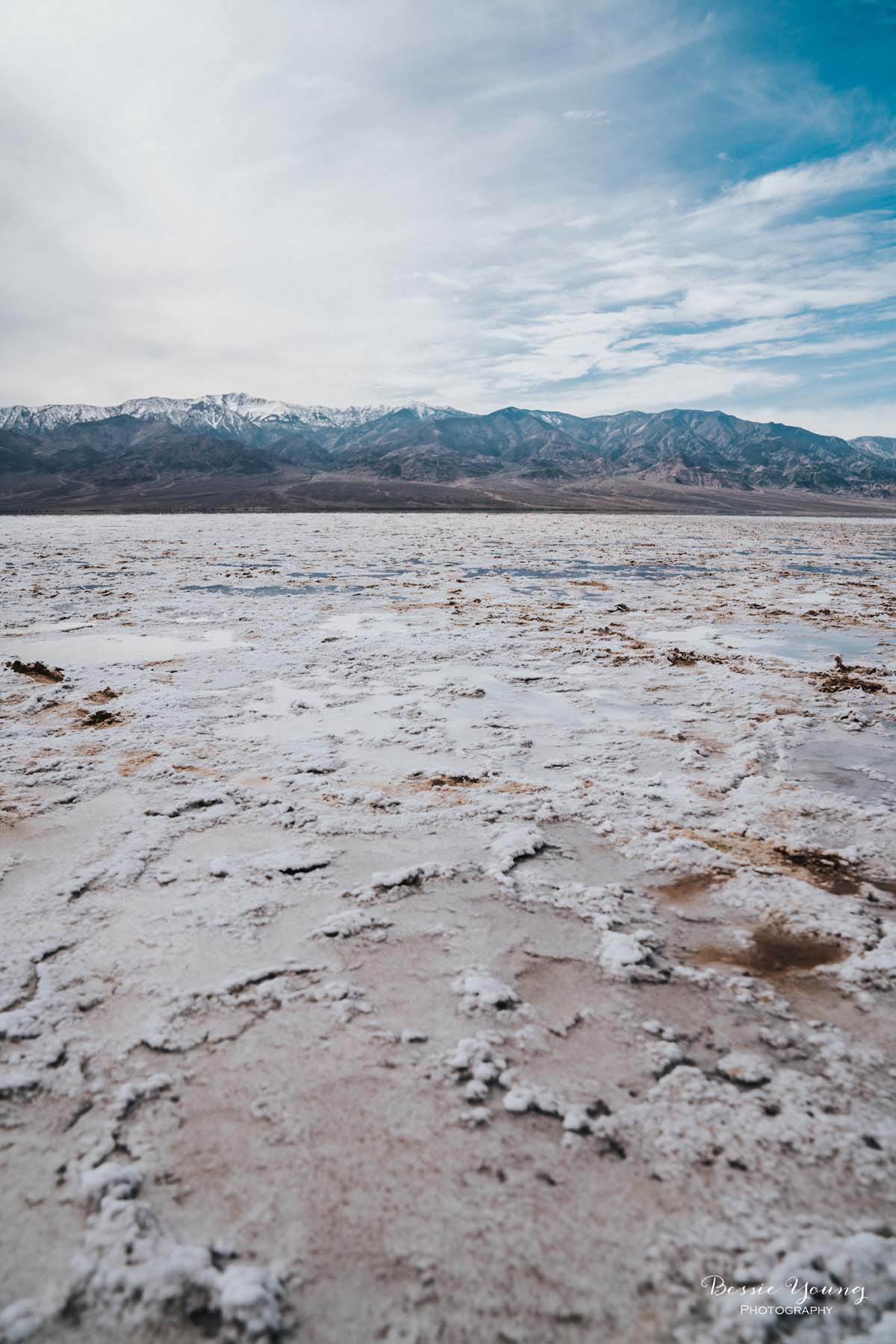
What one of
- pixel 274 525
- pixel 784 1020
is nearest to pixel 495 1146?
pixel 784 1020

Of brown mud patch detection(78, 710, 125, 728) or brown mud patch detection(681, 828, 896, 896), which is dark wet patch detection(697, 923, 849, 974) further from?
brown mud patch detection(78, 710, 125, 728)

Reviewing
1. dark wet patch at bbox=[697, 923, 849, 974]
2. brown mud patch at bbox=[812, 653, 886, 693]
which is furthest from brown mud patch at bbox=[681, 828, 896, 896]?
brown mud patch at bbox=[812, 653, 886, 693]

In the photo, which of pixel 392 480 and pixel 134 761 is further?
pixel 392 480

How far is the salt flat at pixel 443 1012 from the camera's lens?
1313 millimetres

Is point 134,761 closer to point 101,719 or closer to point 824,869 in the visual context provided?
point 101,719

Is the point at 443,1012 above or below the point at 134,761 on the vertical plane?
below

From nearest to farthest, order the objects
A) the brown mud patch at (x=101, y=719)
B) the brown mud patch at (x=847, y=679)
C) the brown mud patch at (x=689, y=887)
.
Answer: the brown mud patch at (x=689, y=887), the brown mud patch at (x=101, y=719), the brown mud patch at (x=847, y=679)

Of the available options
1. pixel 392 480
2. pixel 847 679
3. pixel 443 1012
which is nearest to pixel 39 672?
pixel 443 1012

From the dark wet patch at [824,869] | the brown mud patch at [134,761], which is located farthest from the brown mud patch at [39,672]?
the dark wet patch at [824,869]

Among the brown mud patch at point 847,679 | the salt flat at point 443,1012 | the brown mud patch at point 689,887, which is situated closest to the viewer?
the salt flat at point 443,1012

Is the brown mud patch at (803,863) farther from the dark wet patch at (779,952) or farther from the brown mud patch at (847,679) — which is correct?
the brown mud patch at (847,679)

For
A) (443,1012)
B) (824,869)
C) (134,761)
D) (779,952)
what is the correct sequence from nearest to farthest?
(443,1012)
(779,952)
(824,869)
(134,761)

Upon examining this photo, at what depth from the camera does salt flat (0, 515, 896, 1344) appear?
1.31 m

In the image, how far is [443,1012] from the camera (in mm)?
1992
